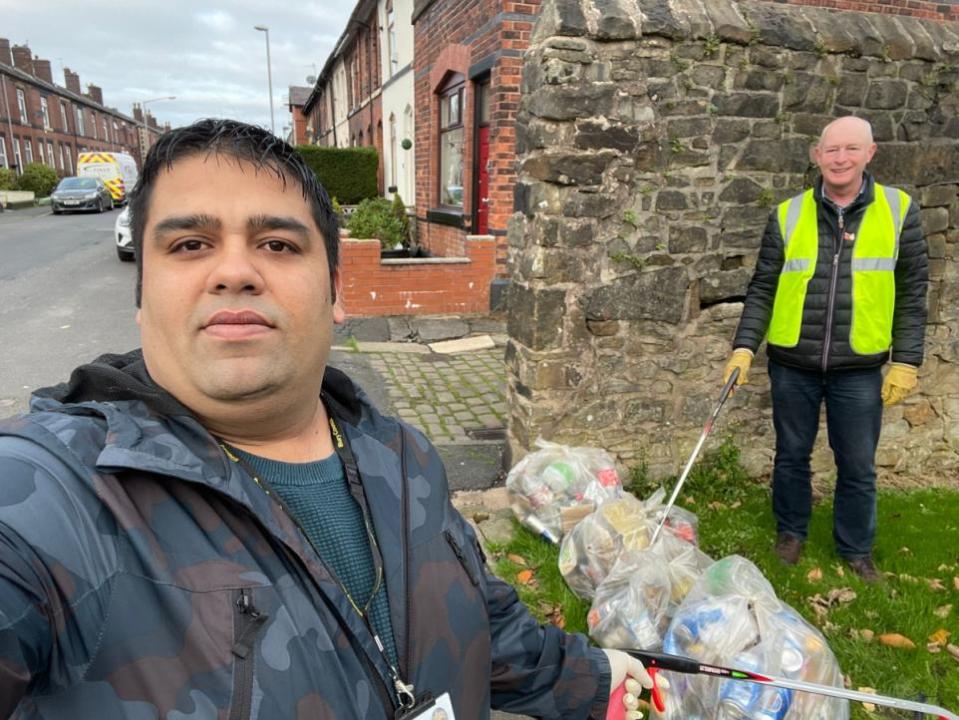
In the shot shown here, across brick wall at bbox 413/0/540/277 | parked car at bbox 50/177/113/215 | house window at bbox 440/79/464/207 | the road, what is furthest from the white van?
house window at bbox 440/79/464/207

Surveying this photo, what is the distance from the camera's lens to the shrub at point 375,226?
35.7 feet

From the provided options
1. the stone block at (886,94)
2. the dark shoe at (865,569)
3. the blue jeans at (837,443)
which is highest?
the stone block at (886,94)

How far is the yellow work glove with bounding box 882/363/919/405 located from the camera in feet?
11.1

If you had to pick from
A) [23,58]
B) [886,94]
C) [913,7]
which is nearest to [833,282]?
[886,94]

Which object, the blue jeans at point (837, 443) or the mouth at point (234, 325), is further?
the blue jeans at point (837, 443)

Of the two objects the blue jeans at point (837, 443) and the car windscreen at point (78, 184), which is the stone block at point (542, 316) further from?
the car windscreen at point (78, 184)

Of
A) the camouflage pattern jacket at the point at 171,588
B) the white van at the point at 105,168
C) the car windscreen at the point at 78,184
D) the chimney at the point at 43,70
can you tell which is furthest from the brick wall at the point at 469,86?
the chimney at the point at 43,70

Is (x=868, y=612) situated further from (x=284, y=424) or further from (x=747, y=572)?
(x=284, y=424)

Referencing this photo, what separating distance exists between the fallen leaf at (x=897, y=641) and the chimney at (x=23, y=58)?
60.0 m

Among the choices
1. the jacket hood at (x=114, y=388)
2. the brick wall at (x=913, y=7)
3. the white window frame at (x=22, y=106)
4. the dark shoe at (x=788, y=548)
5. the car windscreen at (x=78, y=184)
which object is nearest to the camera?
the jacket hood at (x=114, y=388)

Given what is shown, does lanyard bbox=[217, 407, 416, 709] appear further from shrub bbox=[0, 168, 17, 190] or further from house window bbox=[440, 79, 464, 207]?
shrub bbox=[0, 168, 17, 190]

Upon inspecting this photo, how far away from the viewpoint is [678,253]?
4.25 m

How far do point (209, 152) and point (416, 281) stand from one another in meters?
8.08

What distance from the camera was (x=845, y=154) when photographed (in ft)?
10.5
